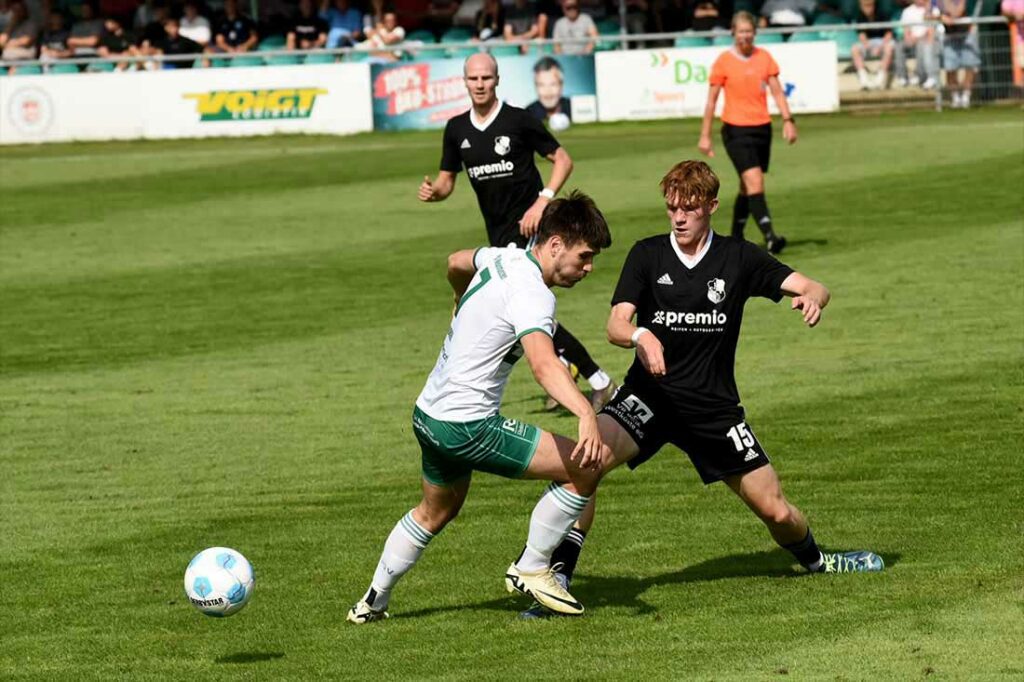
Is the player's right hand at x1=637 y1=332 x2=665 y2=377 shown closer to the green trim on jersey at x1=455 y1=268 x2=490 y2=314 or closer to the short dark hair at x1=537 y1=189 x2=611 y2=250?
the short dark hair at x1=537 y1=189 x2=611 y2=250

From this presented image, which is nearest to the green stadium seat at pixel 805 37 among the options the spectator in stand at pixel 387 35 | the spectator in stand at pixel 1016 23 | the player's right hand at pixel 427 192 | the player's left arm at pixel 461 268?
the spectator in stand at pixel 1016 23

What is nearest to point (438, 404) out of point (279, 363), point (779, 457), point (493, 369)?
point (493, 369)

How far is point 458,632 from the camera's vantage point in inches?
310

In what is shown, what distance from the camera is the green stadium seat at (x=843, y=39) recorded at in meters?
32.2

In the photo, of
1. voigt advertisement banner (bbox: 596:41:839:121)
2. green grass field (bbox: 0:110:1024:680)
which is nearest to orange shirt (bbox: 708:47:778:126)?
green grass field (bbox: 0:110:1024:680)

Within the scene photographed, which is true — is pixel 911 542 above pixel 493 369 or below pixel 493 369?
below

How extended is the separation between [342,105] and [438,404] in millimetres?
26793

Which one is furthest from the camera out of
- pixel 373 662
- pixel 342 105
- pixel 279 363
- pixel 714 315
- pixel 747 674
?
pixel 342 105

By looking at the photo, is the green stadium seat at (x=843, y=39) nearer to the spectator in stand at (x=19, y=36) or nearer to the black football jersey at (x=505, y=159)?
the spectator in stand at (x=19, y=36)

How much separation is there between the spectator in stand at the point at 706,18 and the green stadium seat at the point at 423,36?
663 cm

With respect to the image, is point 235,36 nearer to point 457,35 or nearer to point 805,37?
point 457,35

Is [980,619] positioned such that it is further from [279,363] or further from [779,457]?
[279,363]

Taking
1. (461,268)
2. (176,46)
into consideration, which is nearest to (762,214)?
(461,268)

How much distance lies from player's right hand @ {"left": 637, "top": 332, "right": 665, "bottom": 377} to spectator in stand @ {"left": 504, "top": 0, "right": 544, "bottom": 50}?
28.3 m
